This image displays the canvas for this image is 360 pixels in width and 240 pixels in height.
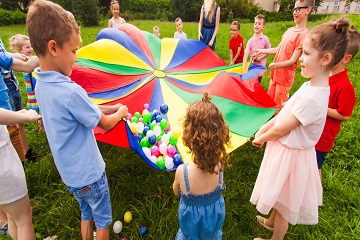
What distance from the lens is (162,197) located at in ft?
7.57

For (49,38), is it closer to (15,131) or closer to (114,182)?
(15,131)

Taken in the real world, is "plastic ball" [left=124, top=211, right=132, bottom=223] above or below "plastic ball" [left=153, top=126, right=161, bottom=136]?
below

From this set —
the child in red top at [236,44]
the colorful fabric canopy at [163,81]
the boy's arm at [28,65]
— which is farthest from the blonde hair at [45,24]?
the child in red top at [236,44]

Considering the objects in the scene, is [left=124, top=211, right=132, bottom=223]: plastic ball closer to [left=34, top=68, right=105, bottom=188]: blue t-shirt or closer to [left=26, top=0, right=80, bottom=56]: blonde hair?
[left=34, top=68, right=105, bottom=188]: blue t-shirt

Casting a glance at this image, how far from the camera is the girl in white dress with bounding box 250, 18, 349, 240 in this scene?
1.43 metres

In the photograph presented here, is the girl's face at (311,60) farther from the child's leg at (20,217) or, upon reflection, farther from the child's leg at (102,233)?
the child's leg at (20,217)

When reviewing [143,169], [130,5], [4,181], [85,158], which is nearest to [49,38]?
[85,158]

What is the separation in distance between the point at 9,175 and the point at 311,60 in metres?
1.83

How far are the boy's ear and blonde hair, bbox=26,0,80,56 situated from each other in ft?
0.05

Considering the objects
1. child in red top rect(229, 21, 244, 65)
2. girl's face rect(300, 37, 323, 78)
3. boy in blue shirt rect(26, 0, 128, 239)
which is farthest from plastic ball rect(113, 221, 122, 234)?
child in red top rect(229, 21, 244, 65)

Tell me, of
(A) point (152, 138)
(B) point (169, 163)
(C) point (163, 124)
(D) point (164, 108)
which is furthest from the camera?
(D) point (164, 108)

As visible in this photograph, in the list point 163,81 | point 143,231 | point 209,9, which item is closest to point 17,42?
point 163,81

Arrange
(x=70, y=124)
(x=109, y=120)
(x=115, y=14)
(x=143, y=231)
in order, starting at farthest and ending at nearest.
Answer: (x=115, y=14) → (x=143, y=231) → (x=109, y=120) → (x=70, y=124)

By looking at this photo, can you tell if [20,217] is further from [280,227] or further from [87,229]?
[280,227]
